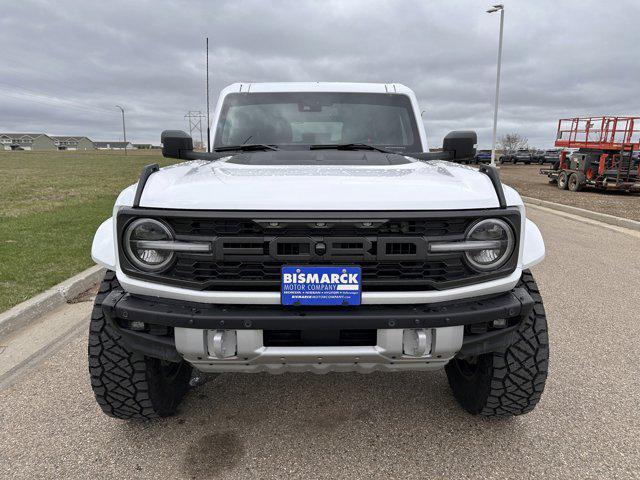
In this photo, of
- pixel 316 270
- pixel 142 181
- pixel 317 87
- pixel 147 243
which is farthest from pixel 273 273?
pixel 317 87

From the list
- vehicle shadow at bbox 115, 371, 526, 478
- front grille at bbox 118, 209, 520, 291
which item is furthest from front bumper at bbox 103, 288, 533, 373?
vehicle shadow at bbox 115, 371, 526, 478

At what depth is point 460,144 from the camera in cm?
323

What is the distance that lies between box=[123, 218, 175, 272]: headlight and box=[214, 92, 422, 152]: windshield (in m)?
1.62

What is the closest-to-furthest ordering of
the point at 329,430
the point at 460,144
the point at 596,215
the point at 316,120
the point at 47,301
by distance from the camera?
the point at 329,430
the point at 460,144
the point at 316,120
the point at 47,301
the point at 596,215

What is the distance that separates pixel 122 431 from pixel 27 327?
190 centimetres

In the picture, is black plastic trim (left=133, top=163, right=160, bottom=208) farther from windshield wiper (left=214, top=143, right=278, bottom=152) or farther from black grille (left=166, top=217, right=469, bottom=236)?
windshield wiper (left=214, top=143, right=278, bottom=152)

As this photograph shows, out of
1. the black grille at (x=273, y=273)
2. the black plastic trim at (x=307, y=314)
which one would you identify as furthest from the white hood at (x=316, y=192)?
the black plastic trim at (x=307, y=314)

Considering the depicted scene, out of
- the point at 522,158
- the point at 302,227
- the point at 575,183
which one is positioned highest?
the point at 522,158

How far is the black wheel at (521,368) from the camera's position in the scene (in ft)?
7.61

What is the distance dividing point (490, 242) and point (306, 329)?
34.7 inches

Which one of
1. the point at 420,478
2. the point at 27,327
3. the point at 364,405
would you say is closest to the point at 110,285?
the point at 364,405

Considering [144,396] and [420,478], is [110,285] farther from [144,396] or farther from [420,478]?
[420,478]

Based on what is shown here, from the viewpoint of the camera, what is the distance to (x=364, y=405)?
9.01 feet

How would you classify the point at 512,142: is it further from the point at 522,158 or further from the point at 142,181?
the point at 142,181
